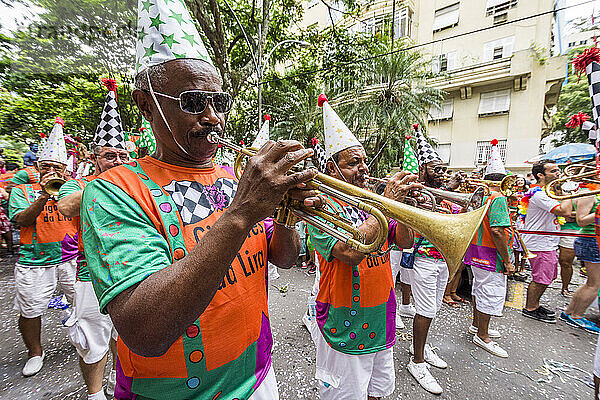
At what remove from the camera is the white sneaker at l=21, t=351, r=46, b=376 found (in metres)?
3.00

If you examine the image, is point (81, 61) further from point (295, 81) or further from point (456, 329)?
point (456, 329)

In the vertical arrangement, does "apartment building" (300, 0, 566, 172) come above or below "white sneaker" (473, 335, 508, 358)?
above

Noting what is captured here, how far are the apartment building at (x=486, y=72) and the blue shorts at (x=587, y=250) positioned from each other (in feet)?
46.9

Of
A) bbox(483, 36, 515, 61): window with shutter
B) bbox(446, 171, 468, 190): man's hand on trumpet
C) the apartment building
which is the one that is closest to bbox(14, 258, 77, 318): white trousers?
bbox(446, 171, 468, 190): man's hand on trumpet

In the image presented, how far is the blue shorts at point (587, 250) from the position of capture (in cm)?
422

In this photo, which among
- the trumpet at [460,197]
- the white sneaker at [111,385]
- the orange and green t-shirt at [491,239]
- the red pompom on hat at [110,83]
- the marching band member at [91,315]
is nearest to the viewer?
the trumpet at [460,197]

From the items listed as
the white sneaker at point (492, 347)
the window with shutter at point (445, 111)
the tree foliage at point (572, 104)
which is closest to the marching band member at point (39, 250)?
the white sneaker at point (492, 347)

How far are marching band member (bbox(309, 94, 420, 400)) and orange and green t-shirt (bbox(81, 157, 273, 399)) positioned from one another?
869 millimetres

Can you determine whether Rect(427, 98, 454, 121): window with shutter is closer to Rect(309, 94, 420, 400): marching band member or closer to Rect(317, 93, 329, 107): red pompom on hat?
Rect(317, 93, 329, 107): red pompom on hat

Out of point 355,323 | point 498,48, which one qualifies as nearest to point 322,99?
point 355,323

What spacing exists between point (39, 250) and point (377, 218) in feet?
13.2

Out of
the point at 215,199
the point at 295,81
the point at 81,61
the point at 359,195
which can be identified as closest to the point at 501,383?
the point at 359,195

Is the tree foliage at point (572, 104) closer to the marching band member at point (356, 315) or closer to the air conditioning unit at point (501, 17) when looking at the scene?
the air conditioning unit at point (501, 17)

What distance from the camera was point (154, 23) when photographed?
124 centimetres
